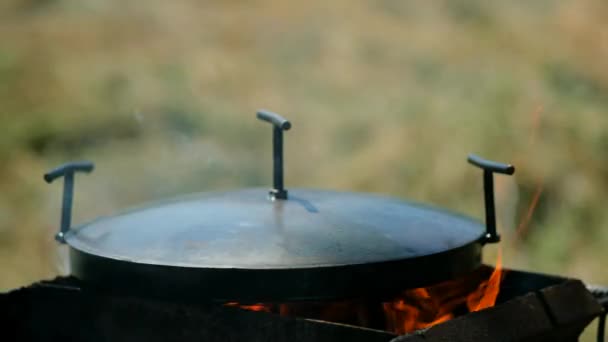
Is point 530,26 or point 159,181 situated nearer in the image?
point 159,181

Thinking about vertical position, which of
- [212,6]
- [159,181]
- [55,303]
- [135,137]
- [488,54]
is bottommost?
[55,303]

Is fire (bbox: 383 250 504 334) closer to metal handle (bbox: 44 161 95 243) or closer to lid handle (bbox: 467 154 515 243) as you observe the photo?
lid handle (bbox: 467 154 515 243)

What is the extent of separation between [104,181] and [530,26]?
12.5 ft

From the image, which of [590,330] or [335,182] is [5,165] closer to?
[335,182]

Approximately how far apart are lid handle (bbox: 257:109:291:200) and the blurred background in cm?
288

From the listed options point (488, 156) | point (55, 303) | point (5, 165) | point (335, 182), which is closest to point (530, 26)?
point (488, 156)

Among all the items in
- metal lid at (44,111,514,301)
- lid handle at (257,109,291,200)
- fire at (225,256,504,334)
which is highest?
lid handle at (257,109,291,200)

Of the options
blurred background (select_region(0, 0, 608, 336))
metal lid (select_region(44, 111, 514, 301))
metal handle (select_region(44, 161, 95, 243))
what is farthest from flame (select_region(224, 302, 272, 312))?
blurred background (select_region(0, 0, 608, 336))

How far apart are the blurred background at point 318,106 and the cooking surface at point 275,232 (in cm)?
281

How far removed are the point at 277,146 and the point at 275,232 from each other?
0.31m

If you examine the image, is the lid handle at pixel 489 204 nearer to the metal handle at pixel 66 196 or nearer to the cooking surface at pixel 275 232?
the cooking surface at pixel 275 232

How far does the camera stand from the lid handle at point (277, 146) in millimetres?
2301

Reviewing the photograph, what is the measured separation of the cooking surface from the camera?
6.69 feet

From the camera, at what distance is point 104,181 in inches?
222
